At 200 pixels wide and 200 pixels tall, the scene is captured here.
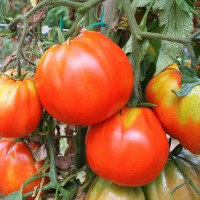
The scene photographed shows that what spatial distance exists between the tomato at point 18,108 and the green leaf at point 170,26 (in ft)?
0.81

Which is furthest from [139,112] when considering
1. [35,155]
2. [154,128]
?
[35,155]

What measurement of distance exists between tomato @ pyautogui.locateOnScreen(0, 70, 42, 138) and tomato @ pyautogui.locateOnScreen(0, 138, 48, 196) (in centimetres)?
12

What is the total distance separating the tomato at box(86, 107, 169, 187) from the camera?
0.68m

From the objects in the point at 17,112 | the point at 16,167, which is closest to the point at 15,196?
the point at 16,167

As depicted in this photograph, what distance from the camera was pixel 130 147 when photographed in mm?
677

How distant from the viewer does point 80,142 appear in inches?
35.3

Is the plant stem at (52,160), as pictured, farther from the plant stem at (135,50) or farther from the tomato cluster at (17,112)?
the plant stem at (135,50)

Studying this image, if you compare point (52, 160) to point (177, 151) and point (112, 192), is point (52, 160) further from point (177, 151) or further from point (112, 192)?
point (177, 151)

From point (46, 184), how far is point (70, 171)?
6 centimetres

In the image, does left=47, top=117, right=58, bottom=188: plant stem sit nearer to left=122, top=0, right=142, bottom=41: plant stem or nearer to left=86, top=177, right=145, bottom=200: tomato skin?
left=86, top=177, right=145, bottom=200: tomato skin

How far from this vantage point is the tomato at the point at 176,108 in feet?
2.23

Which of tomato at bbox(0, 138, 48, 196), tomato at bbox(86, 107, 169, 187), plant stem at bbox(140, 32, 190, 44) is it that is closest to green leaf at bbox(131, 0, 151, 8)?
plant stem at bbox(140, 32, 190, 44)

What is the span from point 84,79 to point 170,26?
0.27m

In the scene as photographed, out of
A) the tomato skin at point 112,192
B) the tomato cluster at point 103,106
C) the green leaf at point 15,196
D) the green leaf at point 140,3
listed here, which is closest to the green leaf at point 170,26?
the green leaf at point 140,3
